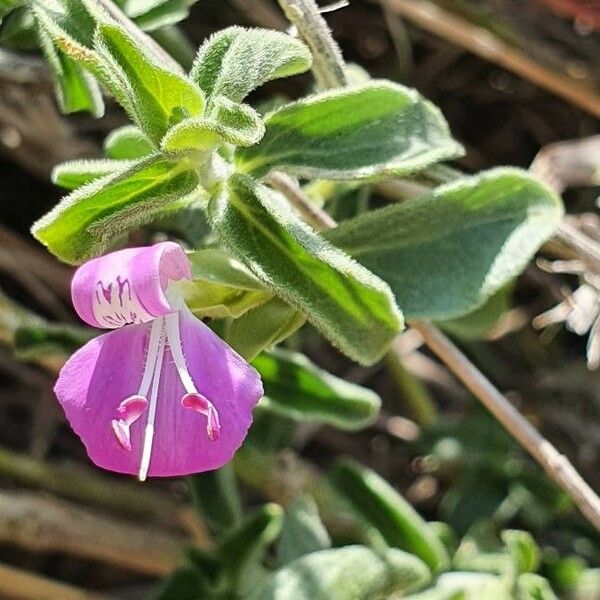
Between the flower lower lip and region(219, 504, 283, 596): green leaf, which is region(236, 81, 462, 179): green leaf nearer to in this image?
the flower lower lip

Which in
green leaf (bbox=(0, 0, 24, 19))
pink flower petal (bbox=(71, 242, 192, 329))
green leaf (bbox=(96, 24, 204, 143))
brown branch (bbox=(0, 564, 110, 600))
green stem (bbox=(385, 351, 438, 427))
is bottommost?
green stem (bbox=(385, 351, 438, 427))

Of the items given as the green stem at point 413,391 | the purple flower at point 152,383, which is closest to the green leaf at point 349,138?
the purple flower at point 152,383

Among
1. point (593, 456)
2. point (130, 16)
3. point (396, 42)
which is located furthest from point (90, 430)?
point (396, 42)

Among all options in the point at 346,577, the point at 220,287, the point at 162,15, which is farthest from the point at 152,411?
the point at 162,15

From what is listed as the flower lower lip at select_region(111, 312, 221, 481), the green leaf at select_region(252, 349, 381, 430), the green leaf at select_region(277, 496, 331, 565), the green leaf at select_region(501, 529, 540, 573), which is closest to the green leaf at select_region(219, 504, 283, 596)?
the green leaf at select_region(277, 496, 331, 565)

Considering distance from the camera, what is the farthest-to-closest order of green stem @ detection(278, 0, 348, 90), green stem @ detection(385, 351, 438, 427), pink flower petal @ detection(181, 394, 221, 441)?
green stem @ detection(385, 351, 438, 427)
green stem @ detection(278, 0, 348, 90)
pink flower petal @ detection(181, 394, 221, 441)

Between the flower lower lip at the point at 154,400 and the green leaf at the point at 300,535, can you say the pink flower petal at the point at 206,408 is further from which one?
the green leaf at the point at 300,535
